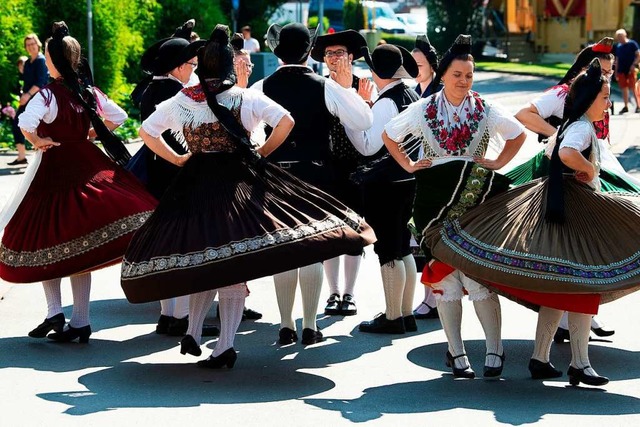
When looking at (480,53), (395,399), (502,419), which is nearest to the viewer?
(502,419)

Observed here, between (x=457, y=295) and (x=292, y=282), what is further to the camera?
(x=292, y=282)

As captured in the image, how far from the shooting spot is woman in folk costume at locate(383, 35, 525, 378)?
7.26 metres

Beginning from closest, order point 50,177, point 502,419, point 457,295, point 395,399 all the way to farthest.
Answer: point 502,419 → point 395,399 → point 457,295 → point 50,177

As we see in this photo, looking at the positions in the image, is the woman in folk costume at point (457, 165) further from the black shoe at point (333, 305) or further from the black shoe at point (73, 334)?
the black shoe at point (73, 334)

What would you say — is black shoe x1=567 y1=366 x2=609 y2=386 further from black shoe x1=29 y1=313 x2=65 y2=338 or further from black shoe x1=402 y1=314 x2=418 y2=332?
black shoe x1=29 y1=313 x2=65 y2=338

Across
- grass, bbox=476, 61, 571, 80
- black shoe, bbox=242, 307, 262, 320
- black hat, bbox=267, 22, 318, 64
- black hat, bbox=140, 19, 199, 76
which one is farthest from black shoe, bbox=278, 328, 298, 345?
grass, bbox=476, 61, 571, 80

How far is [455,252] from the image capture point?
7105 mm

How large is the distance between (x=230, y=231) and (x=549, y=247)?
1.66m

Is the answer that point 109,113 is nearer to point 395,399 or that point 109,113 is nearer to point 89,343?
point 89,343

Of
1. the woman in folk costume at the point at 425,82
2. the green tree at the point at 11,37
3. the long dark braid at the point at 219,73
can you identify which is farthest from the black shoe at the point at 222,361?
the green tree at the point at 11,37

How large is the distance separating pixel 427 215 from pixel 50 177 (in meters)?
2.44

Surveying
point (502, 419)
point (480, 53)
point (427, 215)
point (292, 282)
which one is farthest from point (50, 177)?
point (480, 53)

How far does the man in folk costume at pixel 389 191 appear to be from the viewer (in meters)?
8.59

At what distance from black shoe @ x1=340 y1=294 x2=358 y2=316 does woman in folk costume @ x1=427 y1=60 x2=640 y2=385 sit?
217cm
